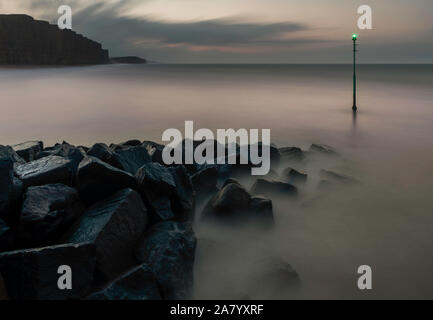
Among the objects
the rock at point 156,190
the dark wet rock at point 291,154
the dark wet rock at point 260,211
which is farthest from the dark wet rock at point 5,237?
the dark wet rock at point 291,154

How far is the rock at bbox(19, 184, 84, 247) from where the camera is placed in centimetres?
285

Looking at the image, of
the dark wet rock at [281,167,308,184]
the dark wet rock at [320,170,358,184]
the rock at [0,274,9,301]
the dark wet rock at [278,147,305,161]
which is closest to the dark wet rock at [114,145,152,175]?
the rock at [0,274,9,301]

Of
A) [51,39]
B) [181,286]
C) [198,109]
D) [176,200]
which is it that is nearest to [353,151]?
[176,200]

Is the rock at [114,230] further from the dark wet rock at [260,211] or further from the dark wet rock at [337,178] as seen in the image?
the dark wet rock at [337,178]

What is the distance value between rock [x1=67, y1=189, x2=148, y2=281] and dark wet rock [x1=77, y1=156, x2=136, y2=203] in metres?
0.18

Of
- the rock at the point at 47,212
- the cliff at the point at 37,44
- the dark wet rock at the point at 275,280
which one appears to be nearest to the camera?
the rock at the point at 47,212

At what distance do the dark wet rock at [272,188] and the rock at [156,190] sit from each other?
5.82 feet

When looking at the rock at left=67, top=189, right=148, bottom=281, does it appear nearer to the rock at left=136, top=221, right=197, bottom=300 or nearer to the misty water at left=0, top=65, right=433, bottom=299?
the rock at left=136, top=221, right=197, bottom=300

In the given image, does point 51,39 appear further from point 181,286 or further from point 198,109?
point 181,286

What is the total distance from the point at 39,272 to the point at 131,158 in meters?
2.24

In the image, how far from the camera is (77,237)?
2.83 meters

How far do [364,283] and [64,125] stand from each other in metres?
11.9

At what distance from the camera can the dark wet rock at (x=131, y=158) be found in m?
4.13

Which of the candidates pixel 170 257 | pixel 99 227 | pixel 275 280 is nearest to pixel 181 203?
pixel 170 257
